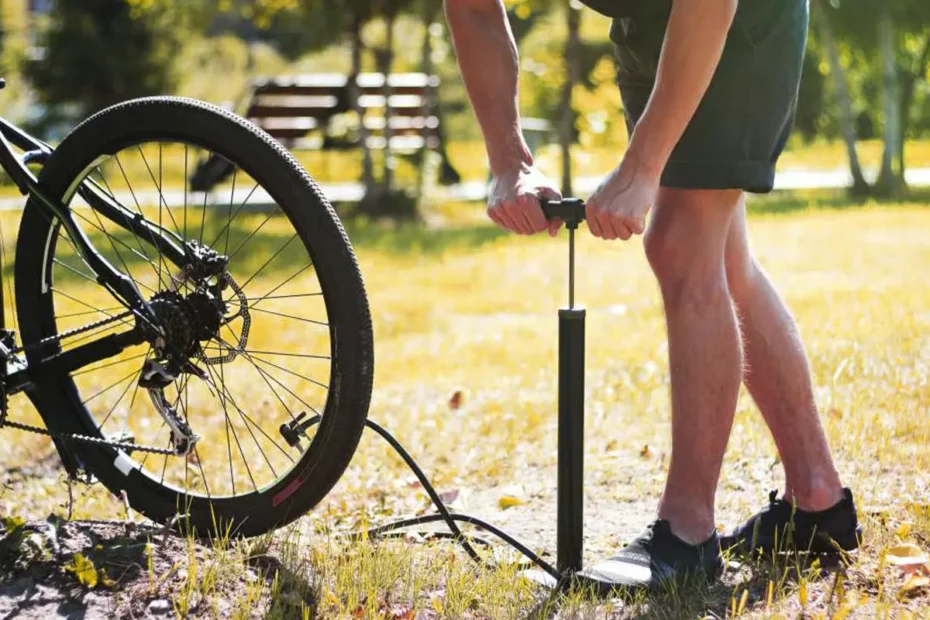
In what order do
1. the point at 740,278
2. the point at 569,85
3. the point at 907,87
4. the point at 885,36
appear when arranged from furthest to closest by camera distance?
the point at 907,87, the point at 885,36, the point at 569,85, the point at 740,278

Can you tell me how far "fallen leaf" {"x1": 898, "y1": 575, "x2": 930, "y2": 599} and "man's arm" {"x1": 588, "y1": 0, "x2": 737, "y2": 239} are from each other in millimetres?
910

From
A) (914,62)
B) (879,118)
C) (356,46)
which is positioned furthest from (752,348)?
(879,118)

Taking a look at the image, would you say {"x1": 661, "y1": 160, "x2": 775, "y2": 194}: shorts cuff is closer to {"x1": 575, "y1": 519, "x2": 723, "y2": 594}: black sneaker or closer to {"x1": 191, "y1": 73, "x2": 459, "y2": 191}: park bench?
{"x1": 575, "y1": 519, "x2": 723, "y2": 594}: black sneaker

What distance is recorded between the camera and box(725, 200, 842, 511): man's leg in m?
2.87

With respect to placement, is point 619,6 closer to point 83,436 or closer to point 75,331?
point 75,331

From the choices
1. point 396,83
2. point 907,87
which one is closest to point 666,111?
point 396,83

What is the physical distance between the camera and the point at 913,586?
8.46ft

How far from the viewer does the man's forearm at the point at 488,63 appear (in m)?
2.79

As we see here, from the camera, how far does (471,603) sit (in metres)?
2.55

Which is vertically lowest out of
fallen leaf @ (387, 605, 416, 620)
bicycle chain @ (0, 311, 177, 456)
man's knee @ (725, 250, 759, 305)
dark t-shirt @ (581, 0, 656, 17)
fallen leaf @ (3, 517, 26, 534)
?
fallen leaf @ (387, 605, 416, 620)

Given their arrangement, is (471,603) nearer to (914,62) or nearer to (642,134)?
(642,134)

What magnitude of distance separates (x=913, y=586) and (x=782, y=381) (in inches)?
21.1

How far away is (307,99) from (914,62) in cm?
904

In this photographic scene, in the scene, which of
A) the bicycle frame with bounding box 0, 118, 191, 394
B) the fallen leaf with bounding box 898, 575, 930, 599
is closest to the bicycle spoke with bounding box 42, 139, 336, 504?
the bicycle frame with bounding box 0, 118, 191, 394
